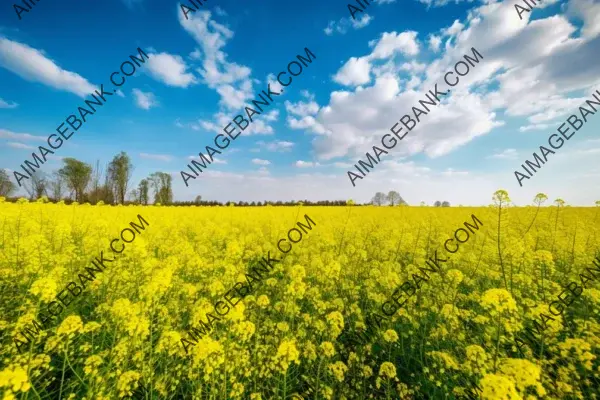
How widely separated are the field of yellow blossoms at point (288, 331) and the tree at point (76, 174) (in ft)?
125

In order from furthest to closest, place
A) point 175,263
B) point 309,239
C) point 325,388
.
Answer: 1. point 309,239
2. point 175,263
3. point 325,388

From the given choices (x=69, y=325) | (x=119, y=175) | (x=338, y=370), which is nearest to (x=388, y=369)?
(x=338, y=370)

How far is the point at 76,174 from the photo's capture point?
121 feet

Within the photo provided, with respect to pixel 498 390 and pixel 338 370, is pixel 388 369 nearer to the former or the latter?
pixel 338 370

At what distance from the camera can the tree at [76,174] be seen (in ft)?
Result: 121

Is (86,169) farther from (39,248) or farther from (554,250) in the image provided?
(554,250)

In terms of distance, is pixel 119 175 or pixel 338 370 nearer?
pixel 338 370

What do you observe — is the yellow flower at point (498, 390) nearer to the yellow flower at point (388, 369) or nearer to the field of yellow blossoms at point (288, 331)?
the field of yellow blossoms at point (288, 331)

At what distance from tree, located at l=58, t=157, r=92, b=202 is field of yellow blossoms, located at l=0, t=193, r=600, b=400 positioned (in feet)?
125

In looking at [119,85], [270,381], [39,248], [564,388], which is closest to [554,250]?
[564,388]

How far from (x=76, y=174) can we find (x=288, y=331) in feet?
154

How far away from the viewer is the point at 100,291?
4582 millimetres

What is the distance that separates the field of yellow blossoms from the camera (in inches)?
110

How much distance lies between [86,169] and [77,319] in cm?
4660
